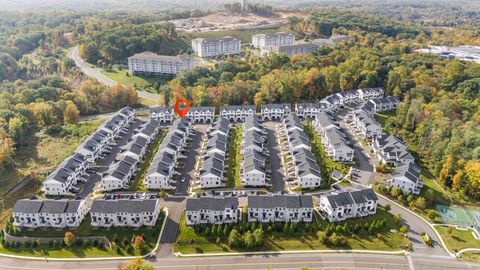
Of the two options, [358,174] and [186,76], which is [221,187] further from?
[186,76]

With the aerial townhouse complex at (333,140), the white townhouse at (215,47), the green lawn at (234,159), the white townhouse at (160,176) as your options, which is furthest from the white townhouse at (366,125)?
the white townhouse at (215,47)

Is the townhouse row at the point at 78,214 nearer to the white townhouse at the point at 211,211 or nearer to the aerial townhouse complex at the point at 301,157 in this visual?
the white townhouse at the point at 211,211

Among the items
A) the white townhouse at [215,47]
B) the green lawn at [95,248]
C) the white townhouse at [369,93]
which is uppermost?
the white townhouse at [215,47]

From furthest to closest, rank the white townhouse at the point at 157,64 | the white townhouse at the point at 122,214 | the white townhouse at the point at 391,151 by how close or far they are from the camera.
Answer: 1. the white townhouse at the point at 157,64
2. the white townhouse at the point at 391,151
3. the white townhouse at the point at 122,214

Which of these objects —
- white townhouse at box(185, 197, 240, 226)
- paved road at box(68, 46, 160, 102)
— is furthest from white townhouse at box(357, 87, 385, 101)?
white townhouse at box(185, 197, 240, 226)

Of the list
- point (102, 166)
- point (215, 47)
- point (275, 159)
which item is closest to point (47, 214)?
point (102, 166)

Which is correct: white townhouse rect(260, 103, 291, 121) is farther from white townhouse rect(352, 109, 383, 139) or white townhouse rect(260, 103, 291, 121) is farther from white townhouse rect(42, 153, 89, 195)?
white townhouse rect(42, 153, 89, 195)
